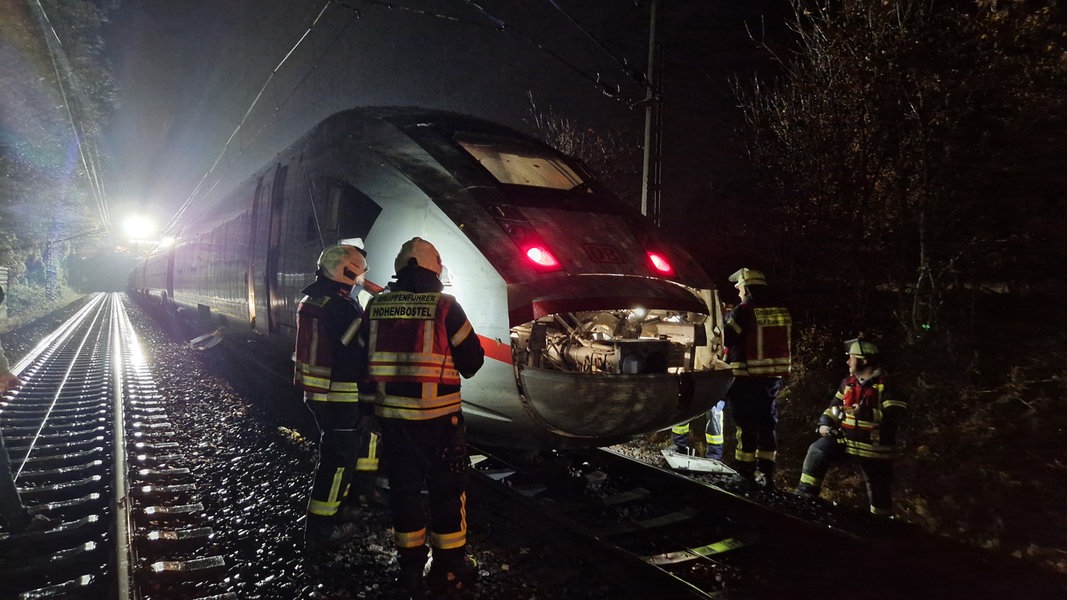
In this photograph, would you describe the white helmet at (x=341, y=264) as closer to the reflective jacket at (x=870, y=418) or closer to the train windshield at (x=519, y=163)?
the train windshield at (x=519, y=163)

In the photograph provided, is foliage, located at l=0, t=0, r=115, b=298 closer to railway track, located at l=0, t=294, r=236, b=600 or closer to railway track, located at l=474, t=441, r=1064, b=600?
railway track, located at l=0, t=294, r=236, b=600

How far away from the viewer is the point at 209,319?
1336 cm

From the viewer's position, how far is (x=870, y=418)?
4641mm

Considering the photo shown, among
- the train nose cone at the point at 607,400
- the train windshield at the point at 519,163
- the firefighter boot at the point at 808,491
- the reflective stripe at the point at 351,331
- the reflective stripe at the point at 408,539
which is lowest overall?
the firefighter boot at the point at 808,491

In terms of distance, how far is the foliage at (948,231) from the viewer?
6066 mm

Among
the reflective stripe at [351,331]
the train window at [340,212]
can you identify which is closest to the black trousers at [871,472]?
the reflective stripe at [351,331]

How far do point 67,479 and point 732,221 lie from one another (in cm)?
1480

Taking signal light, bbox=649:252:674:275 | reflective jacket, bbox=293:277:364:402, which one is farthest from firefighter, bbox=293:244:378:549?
signal light, bbox=649:252:674:275

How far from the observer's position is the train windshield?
5.24m

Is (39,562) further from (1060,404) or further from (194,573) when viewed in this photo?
(1060,404)

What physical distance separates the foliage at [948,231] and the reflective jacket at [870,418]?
1422mm

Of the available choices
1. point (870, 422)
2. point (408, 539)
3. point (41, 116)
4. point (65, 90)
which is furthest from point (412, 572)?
point (65, 90)

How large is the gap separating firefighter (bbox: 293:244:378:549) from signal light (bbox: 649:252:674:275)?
7.63 feet

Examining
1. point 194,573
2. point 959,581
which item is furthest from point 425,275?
point 959,581
